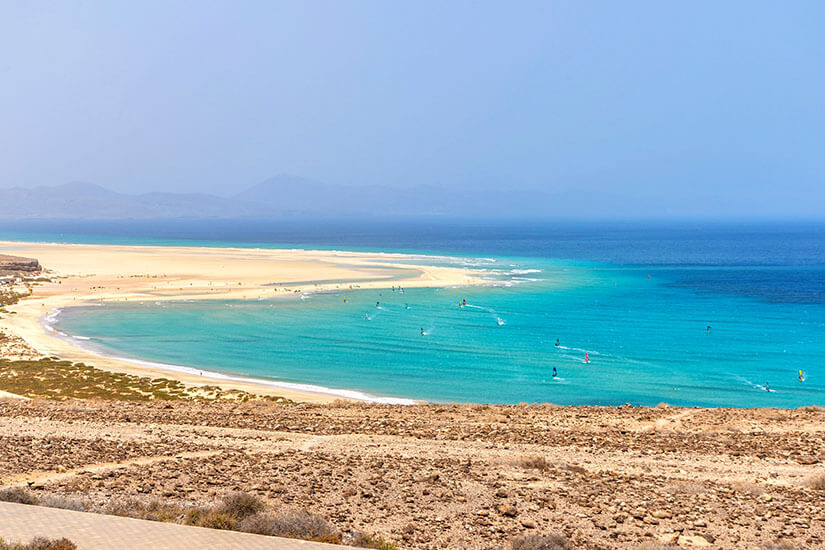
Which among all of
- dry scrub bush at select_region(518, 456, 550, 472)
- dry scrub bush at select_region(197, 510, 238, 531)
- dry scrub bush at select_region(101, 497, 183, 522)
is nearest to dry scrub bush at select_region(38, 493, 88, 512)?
dry scrub bush at select_region(101, 497, 183, 522)

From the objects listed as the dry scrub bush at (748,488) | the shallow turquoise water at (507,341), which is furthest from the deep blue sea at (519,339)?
the dry scrub bush at (748,488)

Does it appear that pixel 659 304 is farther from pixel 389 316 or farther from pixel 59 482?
pixel 59 482

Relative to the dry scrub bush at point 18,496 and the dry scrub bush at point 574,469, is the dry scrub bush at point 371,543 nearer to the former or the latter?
the dry scrub bush at point 574,469

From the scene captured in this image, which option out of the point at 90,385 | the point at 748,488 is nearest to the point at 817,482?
the point at 748,488

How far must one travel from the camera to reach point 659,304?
61.6m

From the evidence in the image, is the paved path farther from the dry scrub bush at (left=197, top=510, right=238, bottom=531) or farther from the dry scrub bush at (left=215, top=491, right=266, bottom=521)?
the dry scrub bush at (left=215, top=491, right=266, bottom=521)

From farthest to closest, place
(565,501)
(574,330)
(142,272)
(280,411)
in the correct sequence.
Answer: (142,272)
(574,330)
(280,411)
(565,501)

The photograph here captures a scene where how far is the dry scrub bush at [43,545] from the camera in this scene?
9.51 m

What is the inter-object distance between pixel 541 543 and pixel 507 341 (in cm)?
3321

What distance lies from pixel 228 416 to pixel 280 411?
6.74 feet

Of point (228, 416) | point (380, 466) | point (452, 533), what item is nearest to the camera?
point (452, 533)

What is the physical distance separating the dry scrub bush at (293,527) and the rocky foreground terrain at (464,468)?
1.91 ft

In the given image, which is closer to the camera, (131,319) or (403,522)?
(403,522)

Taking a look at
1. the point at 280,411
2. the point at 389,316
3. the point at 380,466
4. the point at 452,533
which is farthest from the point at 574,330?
the point at 452,533
